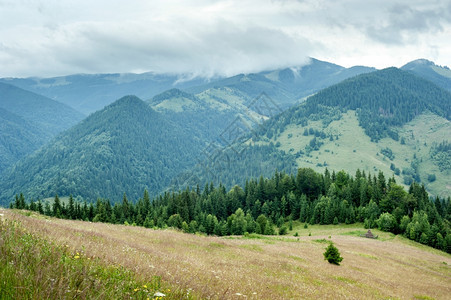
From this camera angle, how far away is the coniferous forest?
8088cm

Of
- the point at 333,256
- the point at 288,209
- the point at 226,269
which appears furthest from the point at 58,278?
the point at 288,209

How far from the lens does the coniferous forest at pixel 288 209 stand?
80875mm

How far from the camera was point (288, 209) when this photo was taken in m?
113

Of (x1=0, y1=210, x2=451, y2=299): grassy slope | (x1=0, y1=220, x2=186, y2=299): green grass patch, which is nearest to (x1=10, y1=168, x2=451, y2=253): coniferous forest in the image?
(x1=0, y1=210, x2=451, y2=299): grassy slope

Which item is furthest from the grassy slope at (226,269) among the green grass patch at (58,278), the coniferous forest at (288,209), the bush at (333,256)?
the coniferous forest at (288,209)

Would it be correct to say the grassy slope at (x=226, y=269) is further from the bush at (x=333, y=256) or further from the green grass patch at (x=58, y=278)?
the bush at (x=333, y=256)

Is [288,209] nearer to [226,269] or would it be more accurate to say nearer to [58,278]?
[226,269]

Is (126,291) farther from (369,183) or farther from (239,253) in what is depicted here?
(369,183)

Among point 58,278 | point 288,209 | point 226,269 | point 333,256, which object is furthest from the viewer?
point 288,209

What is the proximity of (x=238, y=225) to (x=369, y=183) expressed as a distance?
58144 mm

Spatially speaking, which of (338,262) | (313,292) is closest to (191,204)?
(338,262)

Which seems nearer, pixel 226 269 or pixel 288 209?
pixel 226 269

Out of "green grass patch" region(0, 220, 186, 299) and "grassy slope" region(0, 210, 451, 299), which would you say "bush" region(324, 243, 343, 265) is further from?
"green grass patch" region(0, 220, 186, 299)

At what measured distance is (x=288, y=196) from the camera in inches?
4402
